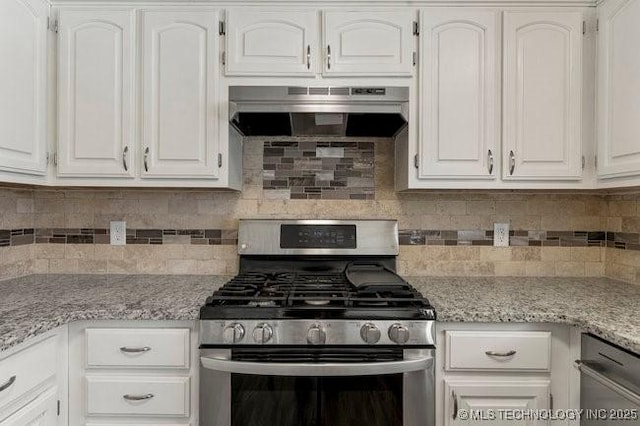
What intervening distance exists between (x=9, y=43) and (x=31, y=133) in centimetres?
36

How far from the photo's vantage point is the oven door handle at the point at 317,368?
1441mm

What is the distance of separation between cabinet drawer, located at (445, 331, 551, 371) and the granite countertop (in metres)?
0.06

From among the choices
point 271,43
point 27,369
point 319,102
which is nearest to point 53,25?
point 271,43

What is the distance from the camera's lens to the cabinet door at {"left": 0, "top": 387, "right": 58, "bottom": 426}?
4.26 ft

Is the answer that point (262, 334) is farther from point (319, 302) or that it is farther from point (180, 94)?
point (180, 94)

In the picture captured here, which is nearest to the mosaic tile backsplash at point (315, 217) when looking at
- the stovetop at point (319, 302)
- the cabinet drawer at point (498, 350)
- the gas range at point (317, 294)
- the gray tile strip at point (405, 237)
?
the gray tile strip at point (405, 237)

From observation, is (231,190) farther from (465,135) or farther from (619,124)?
(619,124)

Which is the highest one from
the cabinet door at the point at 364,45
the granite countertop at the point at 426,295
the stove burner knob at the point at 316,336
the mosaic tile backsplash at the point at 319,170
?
the cabinet door at the point at 364,45

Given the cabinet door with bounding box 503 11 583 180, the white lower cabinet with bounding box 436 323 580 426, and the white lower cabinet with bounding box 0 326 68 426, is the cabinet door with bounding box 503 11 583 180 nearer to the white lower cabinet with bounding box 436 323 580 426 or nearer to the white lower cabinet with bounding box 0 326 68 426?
the white lower cabinet with bounding box 436 323 580 426

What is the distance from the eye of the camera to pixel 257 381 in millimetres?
1501

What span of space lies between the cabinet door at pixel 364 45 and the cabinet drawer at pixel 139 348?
1.30 metres

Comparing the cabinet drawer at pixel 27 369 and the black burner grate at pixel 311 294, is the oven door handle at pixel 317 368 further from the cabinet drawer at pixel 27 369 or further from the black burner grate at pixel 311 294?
the cabinet drawer at pixel 27 369

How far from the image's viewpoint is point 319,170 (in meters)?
2.26

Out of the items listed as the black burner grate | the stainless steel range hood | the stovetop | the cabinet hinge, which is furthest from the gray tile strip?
the cabinet hinge
